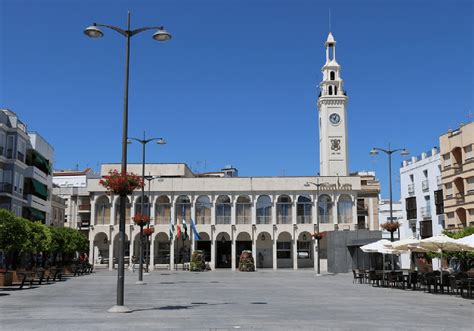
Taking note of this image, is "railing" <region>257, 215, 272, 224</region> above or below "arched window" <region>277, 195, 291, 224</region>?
below

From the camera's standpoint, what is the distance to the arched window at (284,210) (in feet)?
225

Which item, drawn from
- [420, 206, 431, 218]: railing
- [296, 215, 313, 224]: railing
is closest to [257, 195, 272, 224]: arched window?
[296, 215, 313, 224]: railing

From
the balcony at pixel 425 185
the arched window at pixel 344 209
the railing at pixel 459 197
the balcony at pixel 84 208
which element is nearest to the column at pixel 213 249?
the arched window at pixel 344 209

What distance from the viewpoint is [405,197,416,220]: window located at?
65.8 meters

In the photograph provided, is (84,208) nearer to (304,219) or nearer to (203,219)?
(203,219)

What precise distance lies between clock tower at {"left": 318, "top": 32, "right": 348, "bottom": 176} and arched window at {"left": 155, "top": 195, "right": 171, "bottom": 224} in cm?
2470

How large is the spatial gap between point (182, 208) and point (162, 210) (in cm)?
250

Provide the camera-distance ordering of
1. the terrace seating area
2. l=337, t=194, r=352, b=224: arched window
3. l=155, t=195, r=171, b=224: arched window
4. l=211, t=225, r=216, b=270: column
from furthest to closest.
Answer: l=155, t=195, r=171, b=224: arched window < l=337, t=194, r=352, b=224: arched window < l=211, t=225, r=216, b=270: column < the terrace seating area

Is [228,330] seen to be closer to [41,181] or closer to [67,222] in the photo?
[41,181]

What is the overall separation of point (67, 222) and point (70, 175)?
12.9m

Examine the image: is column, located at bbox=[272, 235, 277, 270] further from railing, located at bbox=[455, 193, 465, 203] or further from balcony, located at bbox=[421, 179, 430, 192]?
railing, located at bbox=[455, 193, 465, 203]

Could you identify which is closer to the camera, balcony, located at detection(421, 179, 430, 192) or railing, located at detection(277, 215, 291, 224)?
balcony, located at detection(421, 179, 430, 192)

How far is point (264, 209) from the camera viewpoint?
68.8 meters

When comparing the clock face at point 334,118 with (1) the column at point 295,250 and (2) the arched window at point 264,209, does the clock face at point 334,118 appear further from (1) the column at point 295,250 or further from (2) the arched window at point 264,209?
(1) the column at point 295,250
